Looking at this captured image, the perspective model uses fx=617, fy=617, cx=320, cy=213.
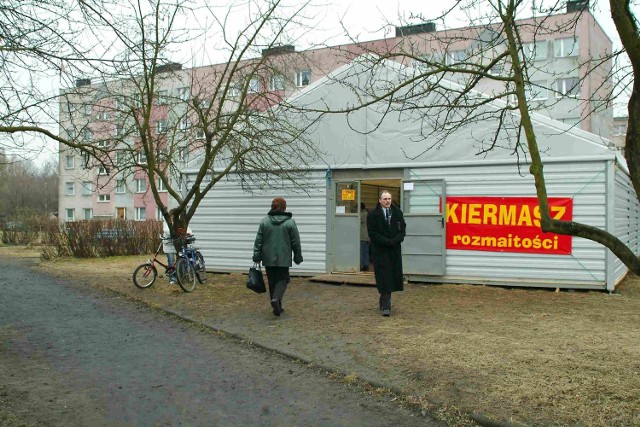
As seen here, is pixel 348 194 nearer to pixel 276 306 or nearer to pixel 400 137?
pixel 400 137

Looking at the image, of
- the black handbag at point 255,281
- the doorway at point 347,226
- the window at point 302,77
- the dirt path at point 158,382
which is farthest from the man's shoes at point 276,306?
the window at point 302,77

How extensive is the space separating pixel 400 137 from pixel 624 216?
5232 millimetres

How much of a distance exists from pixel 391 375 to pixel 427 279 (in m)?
7.11

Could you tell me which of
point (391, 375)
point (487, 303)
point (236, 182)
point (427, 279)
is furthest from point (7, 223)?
point (391, 375)

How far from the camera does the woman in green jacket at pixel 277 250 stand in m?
8.99

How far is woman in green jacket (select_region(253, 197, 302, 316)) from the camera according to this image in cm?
899

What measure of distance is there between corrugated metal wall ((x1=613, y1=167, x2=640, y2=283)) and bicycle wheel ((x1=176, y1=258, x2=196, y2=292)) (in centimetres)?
808

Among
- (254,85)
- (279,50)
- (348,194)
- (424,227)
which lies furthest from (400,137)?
(254,85)

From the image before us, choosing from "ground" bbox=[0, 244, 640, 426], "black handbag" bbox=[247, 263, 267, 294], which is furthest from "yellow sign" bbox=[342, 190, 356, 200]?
"black handbag" bbox=[247, 263, 267, 294]

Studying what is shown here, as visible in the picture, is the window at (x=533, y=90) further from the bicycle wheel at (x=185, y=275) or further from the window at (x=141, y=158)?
the window at (x=141, y=158)

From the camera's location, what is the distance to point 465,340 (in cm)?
730

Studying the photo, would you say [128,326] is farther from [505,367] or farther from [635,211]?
[635,211]

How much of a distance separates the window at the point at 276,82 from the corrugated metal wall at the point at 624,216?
694cm

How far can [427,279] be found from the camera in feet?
42.1
